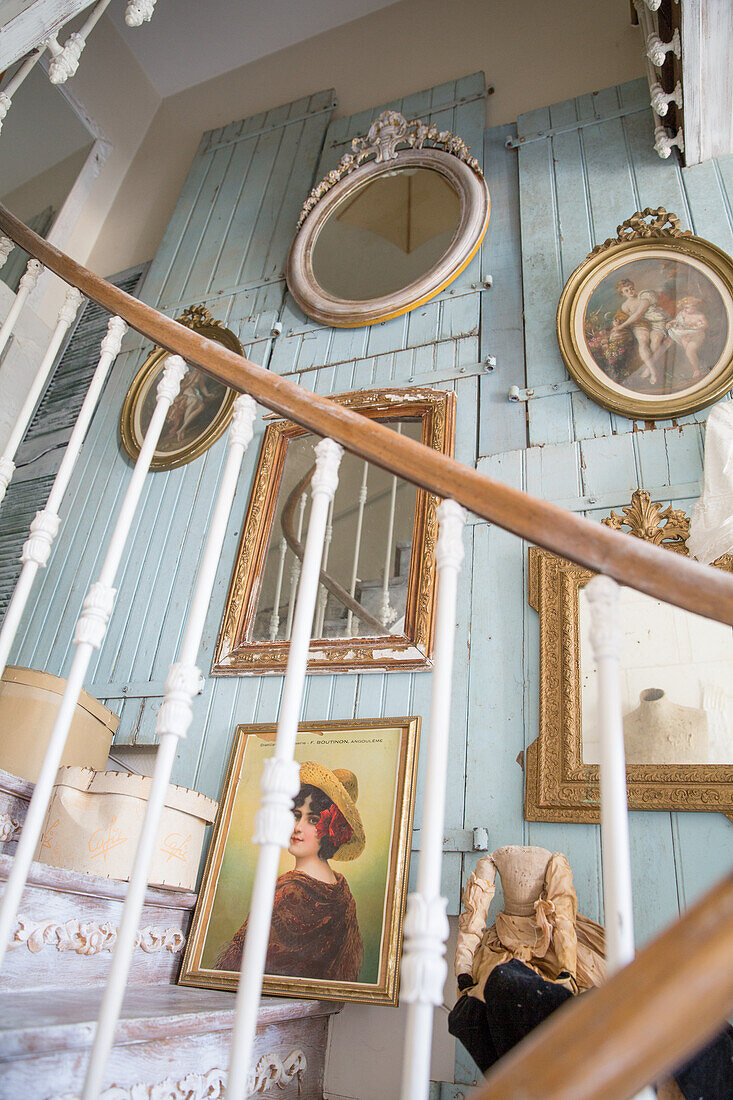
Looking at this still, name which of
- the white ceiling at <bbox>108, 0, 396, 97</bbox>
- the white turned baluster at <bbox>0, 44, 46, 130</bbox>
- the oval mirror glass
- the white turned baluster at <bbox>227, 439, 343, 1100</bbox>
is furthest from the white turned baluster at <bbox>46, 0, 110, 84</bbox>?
the white ceiling at <bbox>108, 0, 396, 97</bbox>

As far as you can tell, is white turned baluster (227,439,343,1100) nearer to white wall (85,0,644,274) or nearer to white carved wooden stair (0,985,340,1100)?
white carved wooden stair (0,985,340,1100)

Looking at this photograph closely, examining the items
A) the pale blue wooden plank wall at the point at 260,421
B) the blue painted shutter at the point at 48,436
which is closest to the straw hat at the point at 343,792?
the pale blue wooden plank wall at the point at 260,421

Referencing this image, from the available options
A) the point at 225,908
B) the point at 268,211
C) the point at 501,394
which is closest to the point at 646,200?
the point at 501,394

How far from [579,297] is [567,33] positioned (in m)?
1.86

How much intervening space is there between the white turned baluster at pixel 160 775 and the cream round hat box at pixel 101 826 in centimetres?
87

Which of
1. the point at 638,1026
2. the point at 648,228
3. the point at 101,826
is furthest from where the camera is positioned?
the point at 648,228

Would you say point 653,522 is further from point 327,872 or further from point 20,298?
point 20,298

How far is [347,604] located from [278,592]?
30 cm

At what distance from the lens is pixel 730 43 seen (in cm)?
235

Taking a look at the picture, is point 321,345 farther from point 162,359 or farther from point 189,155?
point 189,155

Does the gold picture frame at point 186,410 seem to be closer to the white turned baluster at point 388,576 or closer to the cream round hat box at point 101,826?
the white turned baluster at point 388,576

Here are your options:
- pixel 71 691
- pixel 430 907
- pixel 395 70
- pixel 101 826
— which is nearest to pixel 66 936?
pixel 101 826

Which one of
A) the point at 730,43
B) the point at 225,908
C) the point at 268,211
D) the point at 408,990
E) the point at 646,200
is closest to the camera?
the point at 408,990

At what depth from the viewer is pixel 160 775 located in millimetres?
867
